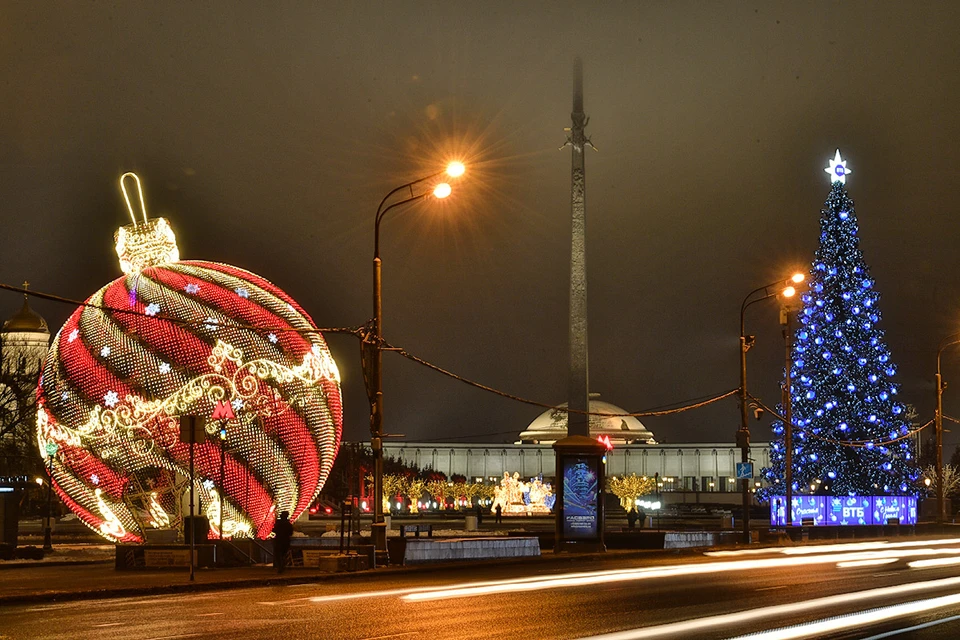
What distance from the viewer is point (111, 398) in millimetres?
23312

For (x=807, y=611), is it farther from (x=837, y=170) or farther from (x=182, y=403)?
(x=837, y=170)

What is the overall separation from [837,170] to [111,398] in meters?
50.8

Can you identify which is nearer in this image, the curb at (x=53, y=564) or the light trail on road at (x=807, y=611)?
the light trail on road at (x=807, y=611)

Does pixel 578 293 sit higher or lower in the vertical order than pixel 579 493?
→ higher

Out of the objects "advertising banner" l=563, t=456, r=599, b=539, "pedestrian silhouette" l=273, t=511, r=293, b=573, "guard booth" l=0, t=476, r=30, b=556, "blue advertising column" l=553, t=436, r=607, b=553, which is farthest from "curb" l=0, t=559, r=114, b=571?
"advertising banner" l=563, t=456, r=599, b=539

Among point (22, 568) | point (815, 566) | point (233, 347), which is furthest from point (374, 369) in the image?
point (815, 566)

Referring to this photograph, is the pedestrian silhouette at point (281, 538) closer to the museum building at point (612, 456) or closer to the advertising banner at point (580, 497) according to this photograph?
the advertising banner at point (580, 497)

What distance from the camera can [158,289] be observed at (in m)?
24.3

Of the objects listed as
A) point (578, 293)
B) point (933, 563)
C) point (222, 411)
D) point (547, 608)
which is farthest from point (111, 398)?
point (578, 293)

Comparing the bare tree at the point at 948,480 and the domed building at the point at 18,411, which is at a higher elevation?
the domed building at the point at 18,411

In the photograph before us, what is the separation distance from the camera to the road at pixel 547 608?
1406 centimetres

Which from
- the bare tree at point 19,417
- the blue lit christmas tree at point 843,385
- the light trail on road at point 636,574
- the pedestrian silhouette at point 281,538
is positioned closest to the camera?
the light trail on road at point 636,574

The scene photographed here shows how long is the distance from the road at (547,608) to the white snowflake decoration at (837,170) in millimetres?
43309

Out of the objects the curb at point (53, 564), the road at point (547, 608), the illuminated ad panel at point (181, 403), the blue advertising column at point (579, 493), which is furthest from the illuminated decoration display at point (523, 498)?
the illuminated ad panel at point (181, 403)
